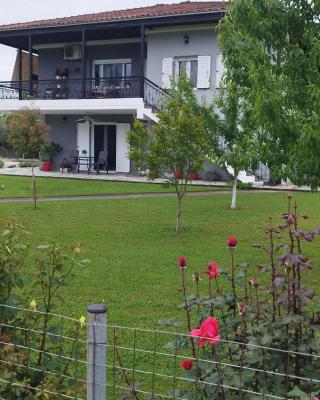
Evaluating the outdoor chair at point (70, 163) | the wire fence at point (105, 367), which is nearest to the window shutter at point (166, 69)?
the outdoor chair at point (70, 163)

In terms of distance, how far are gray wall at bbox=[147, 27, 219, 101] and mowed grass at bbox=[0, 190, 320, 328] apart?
25.0ft

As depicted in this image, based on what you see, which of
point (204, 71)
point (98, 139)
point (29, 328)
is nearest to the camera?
point (29, 328)

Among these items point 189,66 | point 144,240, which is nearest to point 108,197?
point 144,240

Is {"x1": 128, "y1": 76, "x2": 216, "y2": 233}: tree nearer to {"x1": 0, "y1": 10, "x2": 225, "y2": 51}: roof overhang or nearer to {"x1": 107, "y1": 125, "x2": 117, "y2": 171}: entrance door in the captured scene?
{"x1": 0, "y1": 10, "x2": 225, "y2": 51}: roof overhang

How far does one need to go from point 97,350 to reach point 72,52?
26638mm

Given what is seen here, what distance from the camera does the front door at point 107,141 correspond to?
26.7m

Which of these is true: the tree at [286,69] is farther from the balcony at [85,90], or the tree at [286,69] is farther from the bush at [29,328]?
the balcony at [85,90]

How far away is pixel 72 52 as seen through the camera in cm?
2781

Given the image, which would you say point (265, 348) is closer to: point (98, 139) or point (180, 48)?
point (180, 48)

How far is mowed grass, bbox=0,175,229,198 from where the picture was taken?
716 inches

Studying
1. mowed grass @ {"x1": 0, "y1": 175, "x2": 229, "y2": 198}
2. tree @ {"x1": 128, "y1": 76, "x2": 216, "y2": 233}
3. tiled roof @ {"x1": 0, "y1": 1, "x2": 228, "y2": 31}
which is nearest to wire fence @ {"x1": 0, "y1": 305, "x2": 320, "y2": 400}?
tree @ {"x1": 128, "y1": 76, "x2": 216, "y2": 233}

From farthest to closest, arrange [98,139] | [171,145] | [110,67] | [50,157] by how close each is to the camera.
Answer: [50,157]
[110,67]
[98,139]
[171,145]

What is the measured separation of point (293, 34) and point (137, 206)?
363 inches

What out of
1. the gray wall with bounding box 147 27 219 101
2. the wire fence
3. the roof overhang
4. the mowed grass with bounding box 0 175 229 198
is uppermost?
the roof overhang
